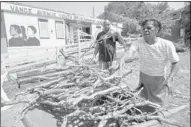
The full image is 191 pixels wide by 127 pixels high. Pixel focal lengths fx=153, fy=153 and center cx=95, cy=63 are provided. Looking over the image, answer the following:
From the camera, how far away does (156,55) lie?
2141mm

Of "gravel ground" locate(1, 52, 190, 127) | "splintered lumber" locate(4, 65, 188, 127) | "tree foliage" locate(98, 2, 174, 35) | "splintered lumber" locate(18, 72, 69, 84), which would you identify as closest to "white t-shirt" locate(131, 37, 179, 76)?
"gravel ground" locate(1, 52, 190, 127)

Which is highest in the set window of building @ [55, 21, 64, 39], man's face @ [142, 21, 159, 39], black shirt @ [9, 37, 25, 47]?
window of building @ [55, 21, 64, 39]

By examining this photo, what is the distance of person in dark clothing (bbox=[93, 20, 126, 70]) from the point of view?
3471 mm

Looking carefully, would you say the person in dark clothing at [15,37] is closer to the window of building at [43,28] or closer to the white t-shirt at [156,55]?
the window of building at [43,28]

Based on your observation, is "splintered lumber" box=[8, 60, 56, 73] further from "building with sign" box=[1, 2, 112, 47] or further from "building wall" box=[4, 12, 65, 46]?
"building wall" box=[4, 12, 65, 46]

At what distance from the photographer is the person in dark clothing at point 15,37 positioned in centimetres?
847

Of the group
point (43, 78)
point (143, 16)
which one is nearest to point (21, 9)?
point (43, 78)

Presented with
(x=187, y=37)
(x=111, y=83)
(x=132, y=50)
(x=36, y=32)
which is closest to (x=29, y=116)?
(x=111, y=83)

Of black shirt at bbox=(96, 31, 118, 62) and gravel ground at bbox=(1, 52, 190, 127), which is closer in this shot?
gravel ground at bbox=(1, 52, 190, 127)

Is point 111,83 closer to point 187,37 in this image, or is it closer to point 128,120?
point 128,120

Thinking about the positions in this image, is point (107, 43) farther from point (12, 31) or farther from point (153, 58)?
point (12, 31)

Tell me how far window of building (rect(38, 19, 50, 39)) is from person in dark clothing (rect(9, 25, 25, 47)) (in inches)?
60.1

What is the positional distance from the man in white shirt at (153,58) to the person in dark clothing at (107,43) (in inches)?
47.4

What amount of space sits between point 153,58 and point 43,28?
9525 millimetres
